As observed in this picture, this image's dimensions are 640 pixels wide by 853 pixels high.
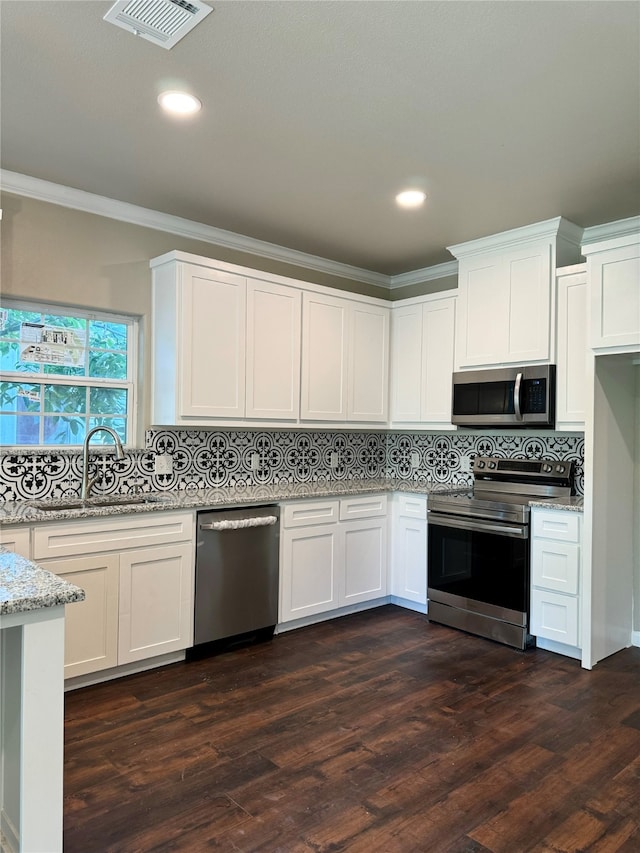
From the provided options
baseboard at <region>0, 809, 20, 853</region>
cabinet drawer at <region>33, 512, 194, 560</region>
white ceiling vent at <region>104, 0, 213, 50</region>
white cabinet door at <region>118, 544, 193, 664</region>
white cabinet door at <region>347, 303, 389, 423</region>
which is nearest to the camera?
baseboard at <region>0, 809, 20, 853</region>

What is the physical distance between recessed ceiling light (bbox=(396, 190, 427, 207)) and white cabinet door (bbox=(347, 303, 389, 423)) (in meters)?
1.09

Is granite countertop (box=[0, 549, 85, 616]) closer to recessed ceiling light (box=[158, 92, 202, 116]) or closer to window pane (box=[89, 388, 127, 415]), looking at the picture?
recessed ceiling light (box=[158, 92, 202, 116])

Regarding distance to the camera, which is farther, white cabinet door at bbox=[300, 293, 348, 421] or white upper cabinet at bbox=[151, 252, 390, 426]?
white cabinet door at bbox=[300, 293, 348, 421]

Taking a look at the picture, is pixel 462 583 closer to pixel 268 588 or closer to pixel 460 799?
pixel 268 588

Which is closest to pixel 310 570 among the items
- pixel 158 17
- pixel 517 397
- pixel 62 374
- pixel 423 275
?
pixel 517 397

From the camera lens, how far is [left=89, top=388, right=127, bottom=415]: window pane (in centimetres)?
361

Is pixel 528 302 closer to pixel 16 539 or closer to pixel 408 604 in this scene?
pixel 408 604

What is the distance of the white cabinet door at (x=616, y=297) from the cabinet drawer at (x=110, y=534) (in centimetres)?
253

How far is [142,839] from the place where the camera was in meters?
1.90

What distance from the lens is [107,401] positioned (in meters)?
3.67

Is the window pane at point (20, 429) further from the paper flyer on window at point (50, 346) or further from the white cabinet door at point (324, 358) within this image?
the white cabinet door at point (324, 358)

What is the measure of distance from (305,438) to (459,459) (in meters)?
1.22

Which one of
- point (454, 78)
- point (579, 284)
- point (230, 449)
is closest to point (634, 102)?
point (454, 78)

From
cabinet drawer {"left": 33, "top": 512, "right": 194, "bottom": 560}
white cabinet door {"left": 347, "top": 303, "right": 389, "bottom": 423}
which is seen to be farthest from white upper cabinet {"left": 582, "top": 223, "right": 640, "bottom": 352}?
cabinet drawer {"left": 33, "top": 512, "right": 194, "bottom": 560}
